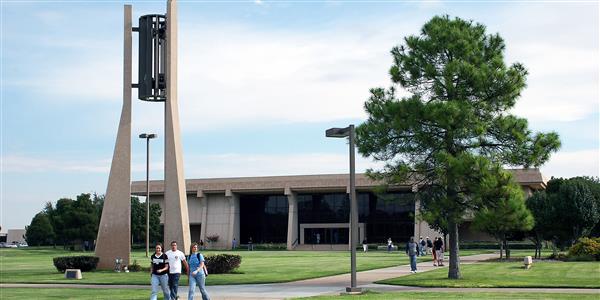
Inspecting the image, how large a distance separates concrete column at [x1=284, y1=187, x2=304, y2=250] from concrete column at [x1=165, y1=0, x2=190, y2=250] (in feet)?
198

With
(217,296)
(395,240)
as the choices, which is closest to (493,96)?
(217,296)

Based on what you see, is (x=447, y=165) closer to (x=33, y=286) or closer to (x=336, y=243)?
(x=33, y=286)

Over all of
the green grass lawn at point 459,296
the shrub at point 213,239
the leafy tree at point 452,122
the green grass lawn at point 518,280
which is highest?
the leafy tree at point 452,122

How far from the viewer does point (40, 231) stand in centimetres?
11850

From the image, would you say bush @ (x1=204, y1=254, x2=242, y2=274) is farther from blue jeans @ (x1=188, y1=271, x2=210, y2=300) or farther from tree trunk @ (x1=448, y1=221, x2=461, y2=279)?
blue jeans @ (x1=188, y1=271, x2=210, y2=300)

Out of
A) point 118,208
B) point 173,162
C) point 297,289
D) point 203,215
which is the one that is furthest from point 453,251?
point 203,215

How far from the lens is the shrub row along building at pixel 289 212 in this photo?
97500 millimetres

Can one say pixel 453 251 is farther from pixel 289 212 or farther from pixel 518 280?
pixel 289 212

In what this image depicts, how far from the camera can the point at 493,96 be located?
2839cm

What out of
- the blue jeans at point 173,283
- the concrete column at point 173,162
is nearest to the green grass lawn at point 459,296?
the blue jeans at point 173,283

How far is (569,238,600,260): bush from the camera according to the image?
44844 millimetres

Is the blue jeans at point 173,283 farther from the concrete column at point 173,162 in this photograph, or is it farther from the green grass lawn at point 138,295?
the concrete column at point 173,162

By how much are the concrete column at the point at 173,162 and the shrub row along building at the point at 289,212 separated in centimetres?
5797

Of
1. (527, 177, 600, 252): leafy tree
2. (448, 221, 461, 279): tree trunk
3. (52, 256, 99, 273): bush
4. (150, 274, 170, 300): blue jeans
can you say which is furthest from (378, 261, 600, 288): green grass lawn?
(527, 177, 600, 252): leafy tree
